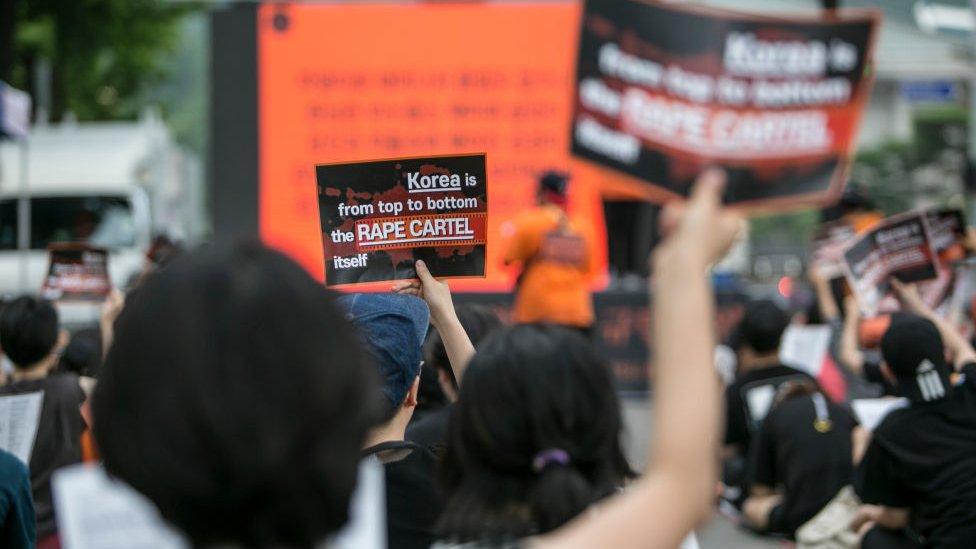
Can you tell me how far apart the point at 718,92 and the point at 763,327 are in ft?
5.67

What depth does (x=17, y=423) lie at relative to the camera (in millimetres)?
3918

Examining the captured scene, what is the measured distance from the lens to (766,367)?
655 cm

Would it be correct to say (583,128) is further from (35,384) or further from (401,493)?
(401,493)

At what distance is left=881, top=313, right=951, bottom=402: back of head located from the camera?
419 centimetres

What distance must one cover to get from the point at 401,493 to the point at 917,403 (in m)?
2.13

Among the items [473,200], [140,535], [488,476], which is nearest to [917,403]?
[473,200]

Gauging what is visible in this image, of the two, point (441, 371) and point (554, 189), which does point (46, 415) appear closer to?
point (441, 371)

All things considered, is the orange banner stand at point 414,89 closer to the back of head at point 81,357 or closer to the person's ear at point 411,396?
the back of head at point 81,357


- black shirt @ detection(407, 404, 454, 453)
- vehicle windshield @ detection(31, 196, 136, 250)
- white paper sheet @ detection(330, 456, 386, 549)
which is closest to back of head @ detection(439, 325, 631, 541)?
white paper sheet @ detection(330, 456, 386, 549)

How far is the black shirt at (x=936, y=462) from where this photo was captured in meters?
4.14

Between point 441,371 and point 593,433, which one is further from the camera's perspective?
point 441,371

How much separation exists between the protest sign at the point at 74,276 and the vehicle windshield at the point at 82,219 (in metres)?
11.0

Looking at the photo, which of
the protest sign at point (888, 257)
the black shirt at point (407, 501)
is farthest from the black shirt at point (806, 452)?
the black shirt at point (407, 501)

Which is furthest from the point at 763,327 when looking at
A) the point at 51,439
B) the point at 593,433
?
the point at 593,433
